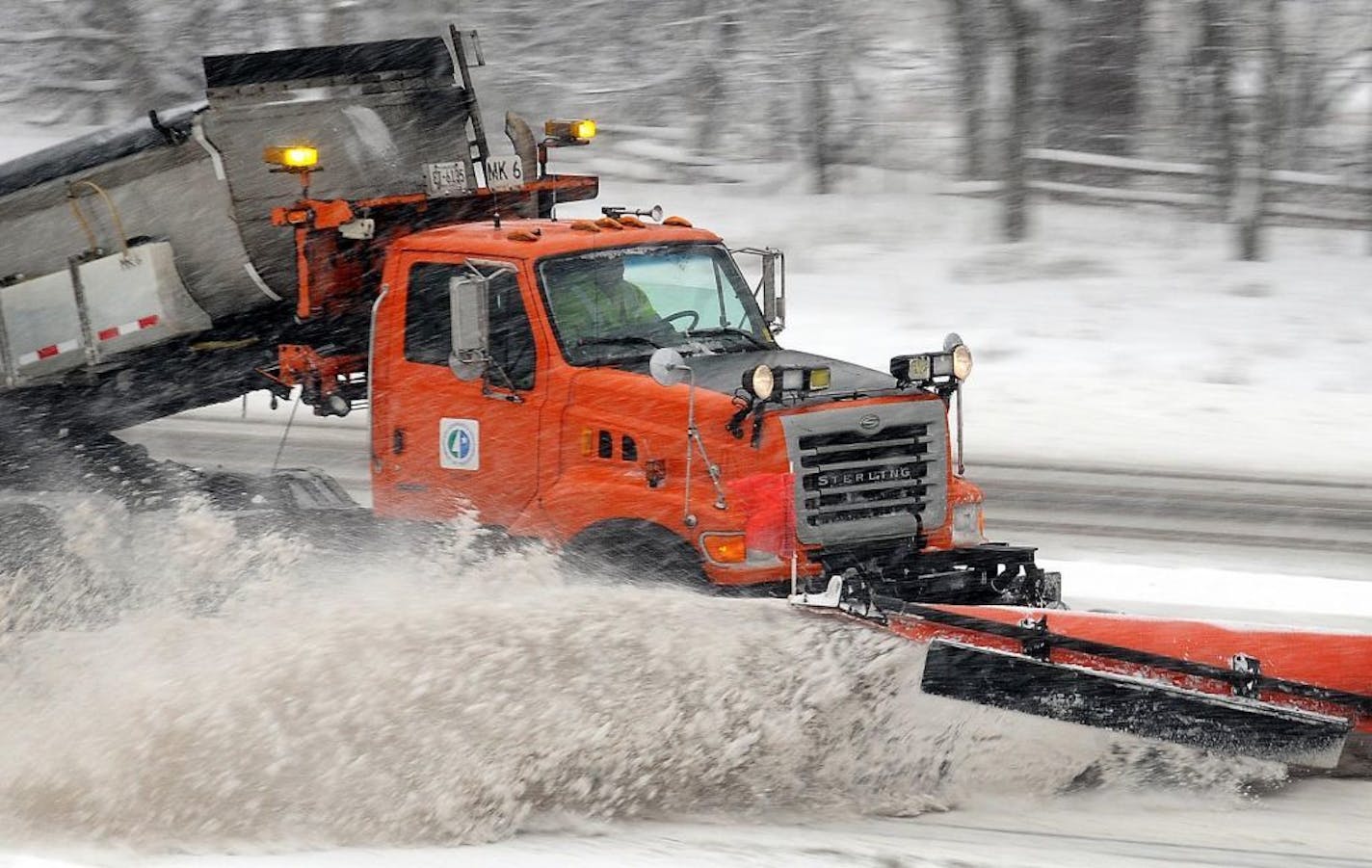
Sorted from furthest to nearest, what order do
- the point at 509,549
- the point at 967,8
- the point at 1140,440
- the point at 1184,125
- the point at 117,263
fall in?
the point at 1184,125
the point at 967,8
the point at 1140,440
the point at 117,263
the point at 509,549

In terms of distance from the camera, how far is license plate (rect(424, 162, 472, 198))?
9609 mm

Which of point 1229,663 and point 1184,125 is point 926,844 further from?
point 1184,125

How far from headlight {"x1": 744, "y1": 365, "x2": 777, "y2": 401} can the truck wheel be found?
722 millimetres

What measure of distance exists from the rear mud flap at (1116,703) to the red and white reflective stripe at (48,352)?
4.99 m

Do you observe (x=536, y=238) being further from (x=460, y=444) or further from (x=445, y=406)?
Result: (x=460, y=444)

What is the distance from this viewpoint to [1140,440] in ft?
47.7

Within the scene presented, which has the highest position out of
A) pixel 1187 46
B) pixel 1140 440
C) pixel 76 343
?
pixel 1187 46

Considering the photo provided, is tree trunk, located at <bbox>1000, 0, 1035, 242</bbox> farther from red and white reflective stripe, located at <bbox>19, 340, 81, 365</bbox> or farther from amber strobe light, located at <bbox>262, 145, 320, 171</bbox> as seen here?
red and white reflective stripe, located at <bbox>19, 340, 81, 365</bbox>

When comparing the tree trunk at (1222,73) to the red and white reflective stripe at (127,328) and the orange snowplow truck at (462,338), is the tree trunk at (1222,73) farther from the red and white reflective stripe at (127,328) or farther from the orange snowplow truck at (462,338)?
the red and white reflective stripe at (127,328)

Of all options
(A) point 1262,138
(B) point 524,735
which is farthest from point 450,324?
(A) point 1262,138

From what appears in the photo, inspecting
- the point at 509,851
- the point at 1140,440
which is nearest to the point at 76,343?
the point at 509,851

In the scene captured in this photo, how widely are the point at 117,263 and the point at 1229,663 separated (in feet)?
19.1

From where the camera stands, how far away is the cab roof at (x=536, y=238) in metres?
8.55

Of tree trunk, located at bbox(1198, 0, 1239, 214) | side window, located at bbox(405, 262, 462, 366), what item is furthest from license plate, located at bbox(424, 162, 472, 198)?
tree trunk, located at bbox(1198, 0, 1239, 214)
